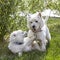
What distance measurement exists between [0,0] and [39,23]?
155 centimetres

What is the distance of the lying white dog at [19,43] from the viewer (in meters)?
5.78

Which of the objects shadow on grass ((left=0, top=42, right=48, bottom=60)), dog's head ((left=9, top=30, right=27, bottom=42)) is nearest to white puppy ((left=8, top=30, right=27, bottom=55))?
dog's head ((left=9, top=30, right=27, bottom=42))

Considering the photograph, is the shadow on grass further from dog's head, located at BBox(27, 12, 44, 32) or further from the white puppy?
dog's head, located at BBox(27, 12, 44, 32)

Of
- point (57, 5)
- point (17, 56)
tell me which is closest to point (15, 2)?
point (17, 56)

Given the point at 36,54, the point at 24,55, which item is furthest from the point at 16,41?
the point at 36,54

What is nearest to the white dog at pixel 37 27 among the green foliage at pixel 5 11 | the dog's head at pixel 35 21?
the dog's head at pixel 35 21

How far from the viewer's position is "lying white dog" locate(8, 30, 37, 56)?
578 centimetres

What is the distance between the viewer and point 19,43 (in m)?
5.91

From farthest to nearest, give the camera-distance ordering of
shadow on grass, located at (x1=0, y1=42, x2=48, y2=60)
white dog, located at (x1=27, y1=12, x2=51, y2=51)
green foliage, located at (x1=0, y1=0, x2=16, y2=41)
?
green foliage, located at (x1=0, y1=0, x2=16, y2=41) → white dog, located at (x1=27, y1=12, x2=51, y2=51) → shadow on grass, located at (x1=0, y1=42, x2=48, y2=60)

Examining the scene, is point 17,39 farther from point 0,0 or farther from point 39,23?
point 0,0

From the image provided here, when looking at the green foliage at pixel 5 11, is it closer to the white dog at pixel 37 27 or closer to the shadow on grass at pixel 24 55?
the shadow on grass at pixel 24 55

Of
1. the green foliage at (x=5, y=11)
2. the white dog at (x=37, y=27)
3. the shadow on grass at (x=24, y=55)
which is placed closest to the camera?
the shadow on grass at (x=24, y=55)

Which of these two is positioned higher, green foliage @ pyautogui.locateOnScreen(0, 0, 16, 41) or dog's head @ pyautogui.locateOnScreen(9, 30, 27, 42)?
green foliage @ pyautogui.locateOnScreen(0, 0, 16, 41)

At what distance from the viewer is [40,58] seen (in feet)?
18.4
